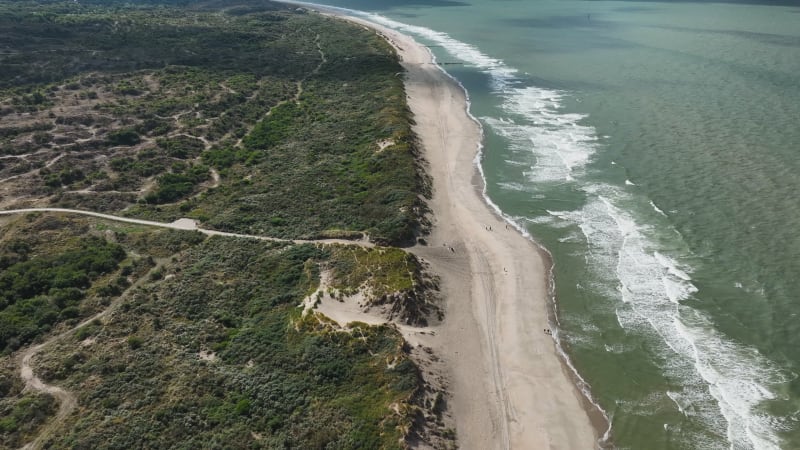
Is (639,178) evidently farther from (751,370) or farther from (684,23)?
(684,23)

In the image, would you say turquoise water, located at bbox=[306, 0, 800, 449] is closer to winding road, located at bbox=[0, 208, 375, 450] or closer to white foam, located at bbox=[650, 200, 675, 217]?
white foam, located at bbox=[650, 200, 675, 217]

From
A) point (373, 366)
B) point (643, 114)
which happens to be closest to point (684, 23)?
point (643, 114)

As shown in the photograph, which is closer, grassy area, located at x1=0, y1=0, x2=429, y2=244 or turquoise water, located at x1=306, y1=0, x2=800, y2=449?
turquoise water, located at x1=306, y1=0, x2=800, y2=449

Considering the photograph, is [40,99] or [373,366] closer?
[373,366]

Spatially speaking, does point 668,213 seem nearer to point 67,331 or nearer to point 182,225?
point 182,225

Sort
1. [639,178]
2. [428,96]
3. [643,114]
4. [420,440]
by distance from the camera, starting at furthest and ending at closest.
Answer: [428,96]
[643,114]
[639,178]
[420,440]

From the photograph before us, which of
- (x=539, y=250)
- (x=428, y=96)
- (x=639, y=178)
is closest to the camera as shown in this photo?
(x=539, y=250)

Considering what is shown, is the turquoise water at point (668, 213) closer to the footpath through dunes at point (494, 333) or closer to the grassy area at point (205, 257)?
the footpath through dunes at point (494, 333)

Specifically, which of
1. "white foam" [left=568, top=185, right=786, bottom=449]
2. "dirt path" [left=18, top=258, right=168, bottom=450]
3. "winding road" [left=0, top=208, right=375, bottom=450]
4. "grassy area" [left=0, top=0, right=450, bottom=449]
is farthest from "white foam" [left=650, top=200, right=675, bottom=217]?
"dirt path" [left=18, top=258, right=168, bottom=450]
